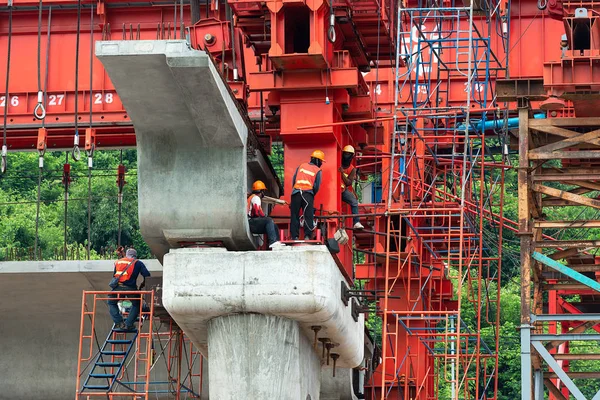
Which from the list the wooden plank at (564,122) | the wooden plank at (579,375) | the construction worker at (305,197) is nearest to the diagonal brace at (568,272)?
the wooden plank at (564,122)

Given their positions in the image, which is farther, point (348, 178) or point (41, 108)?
point (41, 108)

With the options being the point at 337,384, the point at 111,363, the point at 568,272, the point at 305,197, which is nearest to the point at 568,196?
the point at 568,272

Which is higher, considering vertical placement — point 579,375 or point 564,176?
point 564,176

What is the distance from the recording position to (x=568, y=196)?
865 inches

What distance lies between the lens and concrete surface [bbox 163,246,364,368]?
21.2 meters

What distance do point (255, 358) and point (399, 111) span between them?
6.95 metres

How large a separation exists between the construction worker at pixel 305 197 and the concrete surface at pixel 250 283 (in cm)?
183

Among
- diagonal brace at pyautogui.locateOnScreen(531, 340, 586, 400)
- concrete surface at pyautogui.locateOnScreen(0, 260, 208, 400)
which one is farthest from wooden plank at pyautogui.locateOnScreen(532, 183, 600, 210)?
concrete surface at pyautogui.locateOnScreen(0, 260, 208, 400)

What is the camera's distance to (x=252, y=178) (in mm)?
25047

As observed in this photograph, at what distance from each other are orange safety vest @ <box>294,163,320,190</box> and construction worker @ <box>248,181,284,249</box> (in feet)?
2.53

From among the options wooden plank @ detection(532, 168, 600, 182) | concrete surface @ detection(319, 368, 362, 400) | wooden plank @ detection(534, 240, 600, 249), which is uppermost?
wooden plank @ detection(532, 168, 600, 182)

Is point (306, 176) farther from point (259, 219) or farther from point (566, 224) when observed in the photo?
point (566, 224)

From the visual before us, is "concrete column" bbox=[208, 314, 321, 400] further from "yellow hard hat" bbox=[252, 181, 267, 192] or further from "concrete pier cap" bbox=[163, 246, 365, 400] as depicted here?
"yellow hard hat" bbox=[252, 181, 267, 192]

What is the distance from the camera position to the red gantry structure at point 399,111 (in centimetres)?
2192
